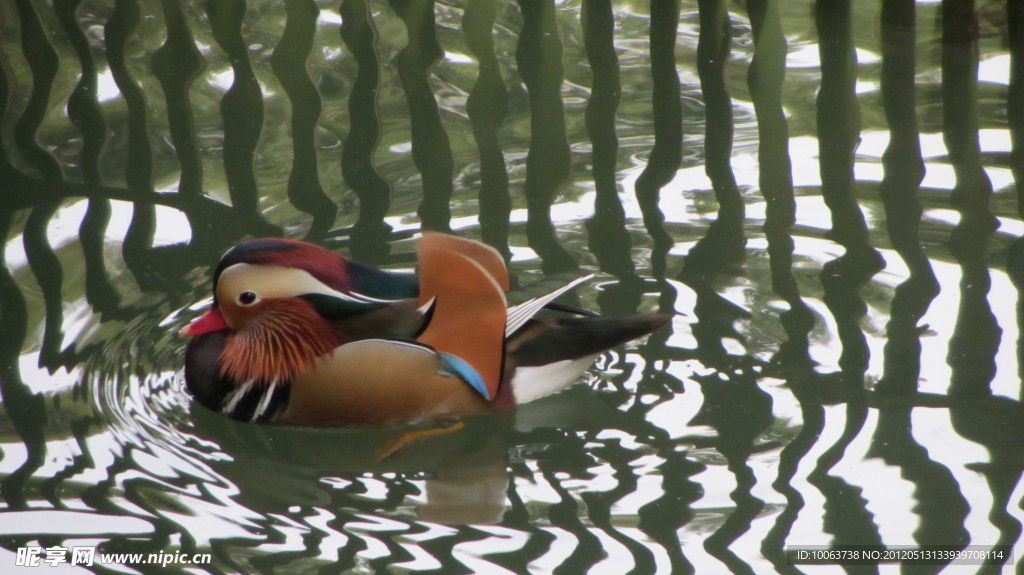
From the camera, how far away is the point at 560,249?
4047mm

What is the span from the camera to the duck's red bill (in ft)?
11.0

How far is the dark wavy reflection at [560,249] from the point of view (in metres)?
3.02

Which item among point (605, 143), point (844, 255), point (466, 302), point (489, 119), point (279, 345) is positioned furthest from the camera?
point (489, 119)

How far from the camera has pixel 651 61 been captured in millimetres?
5043

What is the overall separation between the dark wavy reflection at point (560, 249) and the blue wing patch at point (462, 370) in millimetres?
172

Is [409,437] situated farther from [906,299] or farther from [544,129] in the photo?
[544,129]

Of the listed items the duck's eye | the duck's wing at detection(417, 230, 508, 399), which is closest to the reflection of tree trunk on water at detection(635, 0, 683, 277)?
the duck's wing at detection(417, 230, 508, 399)

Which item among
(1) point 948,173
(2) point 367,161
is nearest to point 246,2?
(2) point 367,161

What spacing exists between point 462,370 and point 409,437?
245 mm

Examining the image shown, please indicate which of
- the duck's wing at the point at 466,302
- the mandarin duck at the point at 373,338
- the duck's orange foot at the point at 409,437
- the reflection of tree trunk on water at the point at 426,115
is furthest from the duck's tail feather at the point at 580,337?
the reflection of tree trunk on water at the point at 426,115

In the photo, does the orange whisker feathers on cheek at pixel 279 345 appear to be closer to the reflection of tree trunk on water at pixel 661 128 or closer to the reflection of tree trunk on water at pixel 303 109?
the reflection of tree trunk on water at pixel 303 109

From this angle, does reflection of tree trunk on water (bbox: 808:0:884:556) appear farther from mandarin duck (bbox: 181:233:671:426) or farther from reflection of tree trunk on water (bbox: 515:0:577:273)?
reflection of tree trunk on water (bbox: 515:0:577:273)

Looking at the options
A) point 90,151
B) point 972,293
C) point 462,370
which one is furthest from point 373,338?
point 90,151

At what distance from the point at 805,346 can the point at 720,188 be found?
0.94 metres
